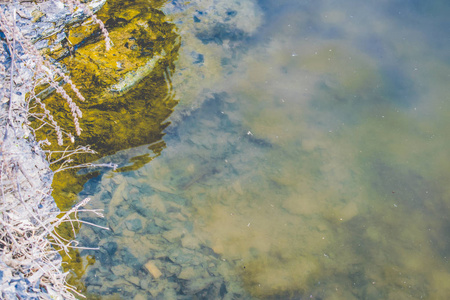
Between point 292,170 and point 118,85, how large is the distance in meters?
1.87

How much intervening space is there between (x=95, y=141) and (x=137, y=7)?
1.73 meters

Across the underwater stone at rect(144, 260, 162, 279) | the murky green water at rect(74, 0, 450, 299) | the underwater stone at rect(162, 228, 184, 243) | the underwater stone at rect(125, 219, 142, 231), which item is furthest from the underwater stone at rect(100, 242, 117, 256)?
the underwater stone at rect(162, 228, 184, 243)

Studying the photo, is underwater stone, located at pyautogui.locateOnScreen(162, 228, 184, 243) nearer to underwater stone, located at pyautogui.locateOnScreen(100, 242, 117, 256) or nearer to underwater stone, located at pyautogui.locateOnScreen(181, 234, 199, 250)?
underwater stone, located at pyautogui.locateOnScreen(181, 234, 199, 250)

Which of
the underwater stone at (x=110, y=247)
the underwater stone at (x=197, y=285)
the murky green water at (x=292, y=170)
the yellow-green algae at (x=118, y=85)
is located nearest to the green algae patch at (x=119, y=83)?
the yellow-green algae at (x=118, y=85)

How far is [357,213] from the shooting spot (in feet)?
9.75

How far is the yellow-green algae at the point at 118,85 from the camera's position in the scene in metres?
3.17

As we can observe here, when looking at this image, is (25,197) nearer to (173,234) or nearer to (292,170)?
(173,234)

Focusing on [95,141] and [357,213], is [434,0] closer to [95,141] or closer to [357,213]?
[357,213]

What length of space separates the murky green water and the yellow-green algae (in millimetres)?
163

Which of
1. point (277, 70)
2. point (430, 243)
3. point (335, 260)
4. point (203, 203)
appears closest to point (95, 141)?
point (203, 203)

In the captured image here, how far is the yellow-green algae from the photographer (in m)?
3.17

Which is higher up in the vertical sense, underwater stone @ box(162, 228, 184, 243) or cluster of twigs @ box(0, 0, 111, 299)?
cluster of twigs @ box(0, 0, 111, 299)

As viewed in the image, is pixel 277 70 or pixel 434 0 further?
pixel 434 0

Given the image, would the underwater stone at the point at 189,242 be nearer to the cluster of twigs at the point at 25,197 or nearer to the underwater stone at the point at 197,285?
the underwater stone at the point at 197,285
